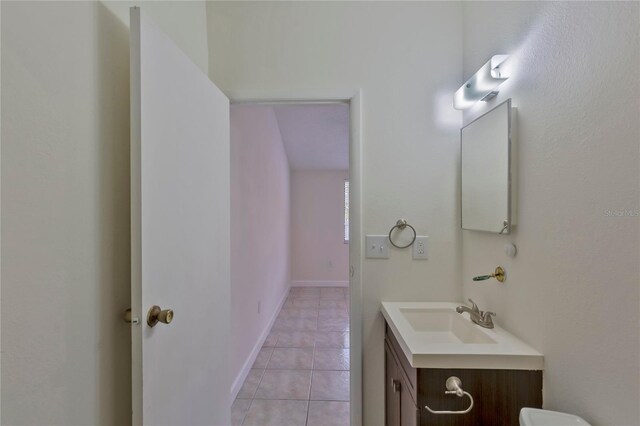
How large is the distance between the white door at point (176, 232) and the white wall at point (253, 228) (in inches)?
26.9

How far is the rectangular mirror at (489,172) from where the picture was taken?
3.78 feet

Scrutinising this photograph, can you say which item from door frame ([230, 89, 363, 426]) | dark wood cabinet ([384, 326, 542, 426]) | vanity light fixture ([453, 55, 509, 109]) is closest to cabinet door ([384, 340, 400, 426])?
door frame ([230, 89, 363, 426])

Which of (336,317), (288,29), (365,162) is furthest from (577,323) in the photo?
(336,317)

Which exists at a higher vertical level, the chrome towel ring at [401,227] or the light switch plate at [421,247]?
the chrome towel ring at [401,227]

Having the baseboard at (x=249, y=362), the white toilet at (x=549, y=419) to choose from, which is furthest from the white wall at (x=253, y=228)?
the white toilet at (x=549, y=419)

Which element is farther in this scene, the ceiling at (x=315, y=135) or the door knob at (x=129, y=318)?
the ceiling at (x=315, y=135)

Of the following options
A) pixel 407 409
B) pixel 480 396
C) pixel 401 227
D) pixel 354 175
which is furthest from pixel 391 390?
pixel 354 175

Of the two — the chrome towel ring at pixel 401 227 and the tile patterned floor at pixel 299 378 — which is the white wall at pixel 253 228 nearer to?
the tile patterned floor at pixel 299 378

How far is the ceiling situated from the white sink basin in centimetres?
238

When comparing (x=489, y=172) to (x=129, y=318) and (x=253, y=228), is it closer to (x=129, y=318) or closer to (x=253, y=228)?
(x=129, y=318)

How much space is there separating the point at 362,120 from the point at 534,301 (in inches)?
44.5

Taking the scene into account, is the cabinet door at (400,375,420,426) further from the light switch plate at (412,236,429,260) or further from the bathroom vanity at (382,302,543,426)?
the light switch plate at (412,236,429,260)

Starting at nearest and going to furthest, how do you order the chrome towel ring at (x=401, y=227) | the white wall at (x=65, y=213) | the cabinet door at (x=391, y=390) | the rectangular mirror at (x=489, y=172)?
the white wall at (x=65, y=213) < the rectangular mirror at (x=489, y=172) < the cabinet door at (x=391, y=390) < the chrome towel ring at (x=401, y=227)

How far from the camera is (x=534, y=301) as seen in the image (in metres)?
1.04
